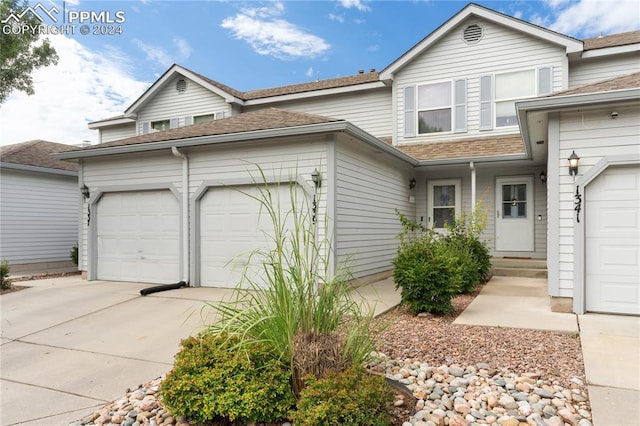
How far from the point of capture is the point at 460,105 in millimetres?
10711

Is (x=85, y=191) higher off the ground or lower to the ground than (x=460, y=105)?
lower

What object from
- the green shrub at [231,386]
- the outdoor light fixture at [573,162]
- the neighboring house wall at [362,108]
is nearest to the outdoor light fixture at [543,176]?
the neighboring house wall at [362,108]

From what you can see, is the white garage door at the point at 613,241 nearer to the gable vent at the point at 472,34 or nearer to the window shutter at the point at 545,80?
the window shutter at the point at 545,80

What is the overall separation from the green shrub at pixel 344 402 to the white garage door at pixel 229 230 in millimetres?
5277

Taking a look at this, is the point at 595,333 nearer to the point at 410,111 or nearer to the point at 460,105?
the point at 460,105

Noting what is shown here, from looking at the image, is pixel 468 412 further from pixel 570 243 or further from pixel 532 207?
pixel 532 207

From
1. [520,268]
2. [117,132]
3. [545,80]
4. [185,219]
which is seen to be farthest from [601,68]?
[117,132]

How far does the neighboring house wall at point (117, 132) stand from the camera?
1526cm

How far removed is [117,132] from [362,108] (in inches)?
387

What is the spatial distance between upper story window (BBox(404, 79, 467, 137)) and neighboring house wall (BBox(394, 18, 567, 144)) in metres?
0.11

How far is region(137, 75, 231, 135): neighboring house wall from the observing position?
13.3 m

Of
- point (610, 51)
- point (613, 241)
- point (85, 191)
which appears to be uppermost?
point (610, 51)

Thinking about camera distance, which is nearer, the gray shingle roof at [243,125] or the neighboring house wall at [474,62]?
the gray shingle roof at [243,125]

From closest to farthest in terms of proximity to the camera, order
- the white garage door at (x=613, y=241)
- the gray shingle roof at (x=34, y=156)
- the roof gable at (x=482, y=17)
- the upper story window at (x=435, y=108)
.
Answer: the white garage door at (x=613, y=241) < the roof gable at (x=482, y=17) < the upper story window at (x=435, y=108) < the gray shingle roof at (x=34, y=156)
